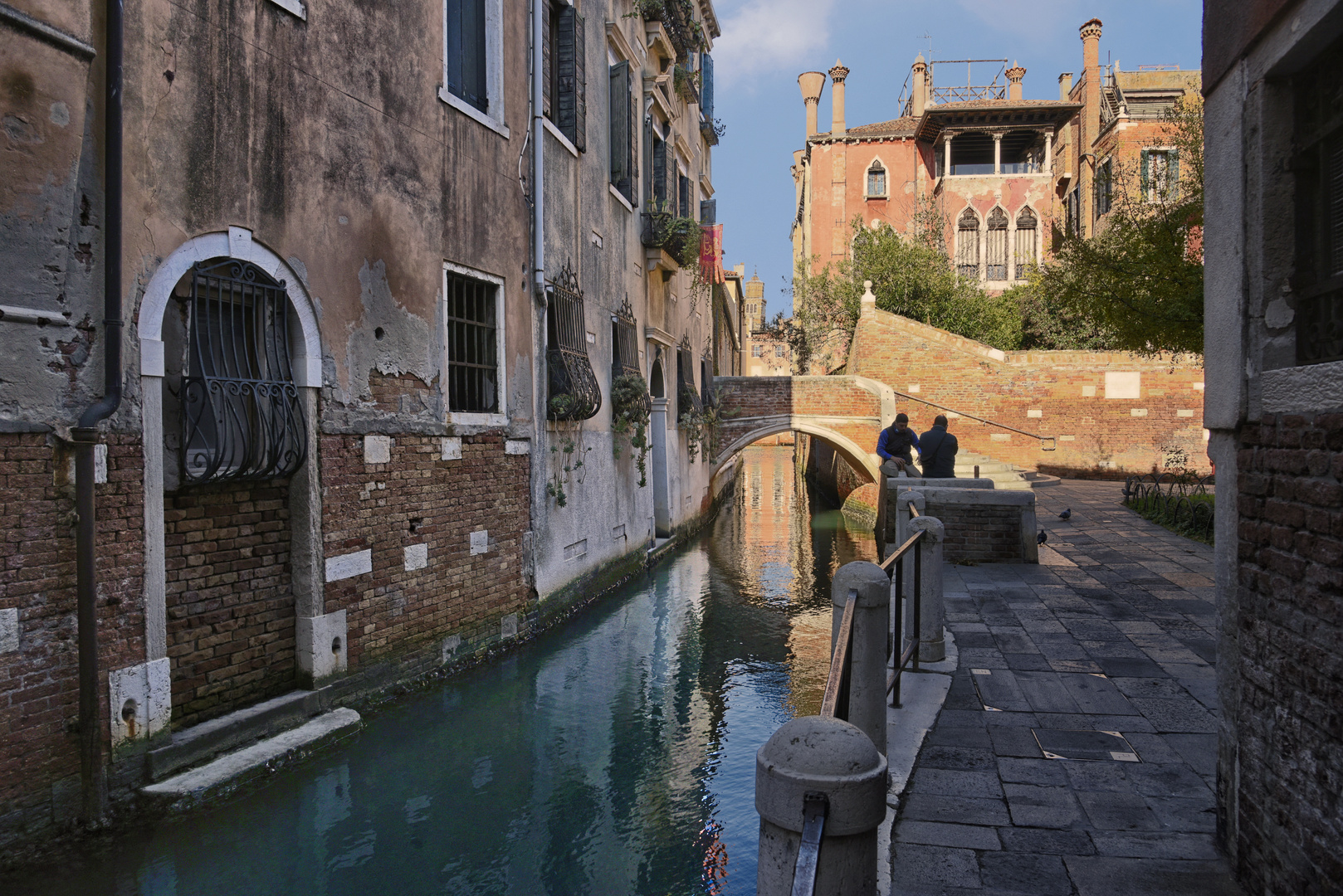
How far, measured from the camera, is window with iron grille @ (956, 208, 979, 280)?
85.1 feet

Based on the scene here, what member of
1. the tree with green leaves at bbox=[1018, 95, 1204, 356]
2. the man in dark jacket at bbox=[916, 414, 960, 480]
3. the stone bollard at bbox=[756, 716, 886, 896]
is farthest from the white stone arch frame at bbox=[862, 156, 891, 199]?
the stone bollard at bbox=[756, 716, 886, 896]

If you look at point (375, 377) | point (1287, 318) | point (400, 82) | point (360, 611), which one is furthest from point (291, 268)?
point (1287, 318)

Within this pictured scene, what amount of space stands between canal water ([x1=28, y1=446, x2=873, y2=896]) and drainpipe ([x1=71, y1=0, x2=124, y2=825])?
0.38m

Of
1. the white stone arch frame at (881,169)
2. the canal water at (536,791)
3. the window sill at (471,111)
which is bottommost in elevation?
the canal water at (536,791)

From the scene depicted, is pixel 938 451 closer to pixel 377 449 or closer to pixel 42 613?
pixel 377 449

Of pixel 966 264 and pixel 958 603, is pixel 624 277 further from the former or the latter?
pixel 966 264

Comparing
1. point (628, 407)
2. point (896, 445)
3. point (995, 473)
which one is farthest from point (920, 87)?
point (628, 407)

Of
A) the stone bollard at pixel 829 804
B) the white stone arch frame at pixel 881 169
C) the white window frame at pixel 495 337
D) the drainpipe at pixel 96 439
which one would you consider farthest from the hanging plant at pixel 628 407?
the white stone arch frame at pixel 881 169

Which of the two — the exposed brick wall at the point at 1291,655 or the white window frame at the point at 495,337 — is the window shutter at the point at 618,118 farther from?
the exposed brick wall at the point at 1291,655

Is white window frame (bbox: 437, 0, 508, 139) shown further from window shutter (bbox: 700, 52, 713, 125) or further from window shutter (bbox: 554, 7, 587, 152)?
window shutter (bbox: 700, 52, 713, 125)

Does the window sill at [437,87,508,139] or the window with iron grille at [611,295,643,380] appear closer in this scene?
the window sill at [437,87,508,139]

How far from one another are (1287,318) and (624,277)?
8.93 m

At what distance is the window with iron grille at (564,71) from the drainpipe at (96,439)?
5.25 m

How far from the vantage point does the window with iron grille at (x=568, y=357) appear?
7.98m
